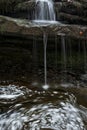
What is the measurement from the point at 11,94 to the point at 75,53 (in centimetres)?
356

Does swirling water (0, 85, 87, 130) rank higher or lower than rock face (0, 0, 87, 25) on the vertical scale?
lower

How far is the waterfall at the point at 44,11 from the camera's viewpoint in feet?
32.3

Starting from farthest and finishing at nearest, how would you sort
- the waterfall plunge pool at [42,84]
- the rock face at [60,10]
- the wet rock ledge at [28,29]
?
the rock face at [60,10] → the wet rock ledge at [28,29] → the waterfall plunge pool at [42,84]

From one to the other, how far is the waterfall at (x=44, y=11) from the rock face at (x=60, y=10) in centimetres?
15

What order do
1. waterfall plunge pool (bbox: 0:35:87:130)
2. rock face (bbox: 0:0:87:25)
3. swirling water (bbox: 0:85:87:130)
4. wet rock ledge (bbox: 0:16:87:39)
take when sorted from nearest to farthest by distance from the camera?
swirling water (bbox: 0:85:87:130), waterfall plunge pool (bbox: 0:35:87:130), wet rock ledge (bbox: 0:16:87:39), rock face (bbox: 0:0:87:25)

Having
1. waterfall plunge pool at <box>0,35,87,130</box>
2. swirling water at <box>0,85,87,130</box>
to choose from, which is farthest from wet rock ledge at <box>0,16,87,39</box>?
swirling water at <box>0,85,87,130</box>

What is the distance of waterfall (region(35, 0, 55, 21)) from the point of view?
32.3ft

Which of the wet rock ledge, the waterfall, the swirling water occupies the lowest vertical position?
the swirling water

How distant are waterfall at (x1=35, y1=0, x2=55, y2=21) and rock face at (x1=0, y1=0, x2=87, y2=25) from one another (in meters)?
0.15

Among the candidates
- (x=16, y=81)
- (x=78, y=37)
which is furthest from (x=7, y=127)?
(x=78, y=37)

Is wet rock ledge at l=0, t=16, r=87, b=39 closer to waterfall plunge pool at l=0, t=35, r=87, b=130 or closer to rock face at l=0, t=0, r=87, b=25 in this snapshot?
waterfall plunge pool at l=0, t=35, r=87, b=130

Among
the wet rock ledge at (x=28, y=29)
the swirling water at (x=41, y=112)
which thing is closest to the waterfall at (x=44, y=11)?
the wet rock ledge at (x=28, y=29)

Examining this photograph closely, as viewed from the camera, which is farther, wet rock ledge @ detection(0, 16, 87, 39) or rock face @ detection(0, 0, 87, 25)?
rock face @ detection(0, 0, 87, 25)

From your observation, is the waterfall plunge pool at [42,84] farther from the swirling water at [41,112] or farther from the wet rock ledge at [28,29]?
the wet rock ledge at [28,29]
